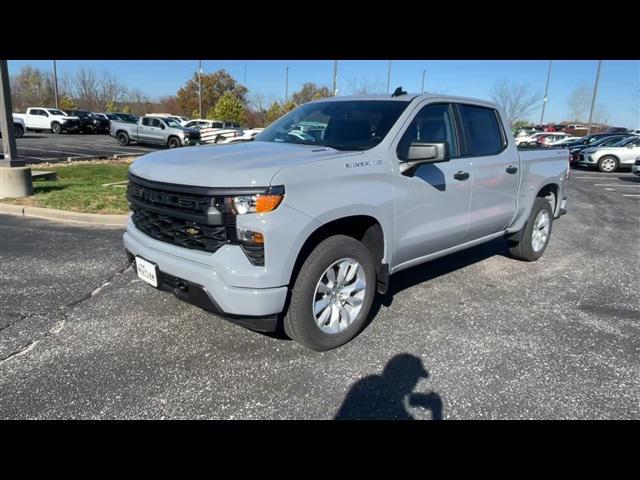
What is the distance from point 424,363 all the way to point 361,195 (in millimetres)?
1302

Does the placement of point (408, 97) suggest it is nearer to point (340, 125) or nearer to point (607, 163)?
point (340, 125)

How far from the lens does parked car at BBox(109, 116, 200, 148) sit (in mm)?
25125

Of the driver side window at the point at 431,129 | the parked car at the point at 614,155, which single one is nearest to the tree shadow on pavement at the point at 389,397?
the driver side window at the point at 431,129

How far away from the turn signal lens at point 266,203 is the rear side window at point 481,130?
2.45m

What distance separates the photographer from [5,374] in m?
2.84

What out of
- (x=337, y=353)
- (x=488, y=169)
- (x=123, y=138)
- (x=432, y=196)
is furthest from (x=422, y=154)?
(x=123, y=138)

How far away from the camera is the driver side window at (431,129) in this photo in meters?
3.61

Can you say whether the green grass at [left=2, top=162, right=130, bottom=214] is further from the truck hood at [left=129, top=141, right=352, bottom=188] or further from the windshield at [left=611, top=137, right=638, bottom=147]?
the windshield at [left=611, top=137, right=638, bottom=147]

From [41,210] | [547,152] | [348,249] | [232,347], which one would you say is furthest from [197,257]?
[41,210]

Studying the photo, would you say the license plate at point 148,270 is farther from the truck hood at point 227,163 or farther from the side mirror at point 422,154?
the side mirror at point 422,154

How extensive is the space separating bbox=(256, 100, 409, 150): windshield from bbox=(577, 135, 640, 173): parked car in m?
19.0

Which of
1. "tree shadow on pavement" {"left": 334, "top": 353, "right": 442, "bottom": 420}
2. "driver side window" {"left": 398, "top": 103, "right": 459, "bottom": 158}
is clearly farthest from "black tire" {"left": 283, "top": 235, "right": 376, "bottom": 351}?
"driver side window" {"left": 398, "top": 103, "right": 459, "bottom": 158}

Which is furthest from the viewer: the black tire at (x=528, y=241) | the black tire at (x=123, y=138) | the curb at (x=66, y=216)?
the black tire at (x=123, y=138)
